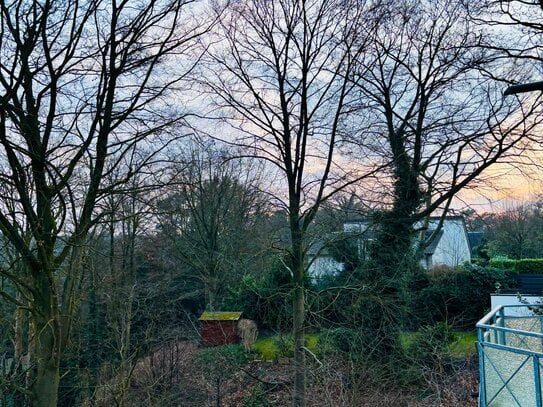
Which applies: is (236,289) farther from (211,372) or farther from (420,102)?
(420,102)

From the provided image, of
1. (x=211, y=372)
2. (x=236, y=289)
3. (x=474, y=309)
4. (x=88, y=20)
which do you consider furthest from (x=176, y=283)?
(x=88, y=20)

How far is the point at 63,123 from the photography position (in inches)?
237

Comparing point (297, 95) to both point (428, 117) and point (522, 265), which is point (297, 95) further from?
point (522, 265)

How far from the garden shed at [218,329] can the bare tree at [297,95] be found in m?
7.04

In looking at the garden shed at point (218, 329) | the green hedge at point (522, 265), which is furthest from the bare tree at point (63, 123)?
the green hedge at point (522, 265)

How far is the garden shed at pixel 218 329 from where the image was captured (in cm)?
1540

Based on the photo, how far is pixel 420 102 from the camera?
12.8 m

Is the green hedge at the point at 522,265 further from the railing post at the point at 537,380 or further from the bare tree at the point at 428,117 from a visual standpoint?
the railing post at the point at 537,380

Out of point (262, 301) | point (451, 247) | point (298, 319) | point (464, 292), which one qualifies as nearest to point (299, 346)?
point (298, 319)

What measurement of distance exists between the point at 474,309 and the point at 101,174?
16.1 meters

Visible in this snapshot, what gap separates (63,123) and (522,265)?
19039 millimetres

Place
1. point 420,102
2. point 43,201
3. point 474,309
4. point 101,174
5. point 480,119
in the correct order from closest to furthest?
point 43,201 → point 101,174 → point 480,119 → point 420,102 → point 474,309

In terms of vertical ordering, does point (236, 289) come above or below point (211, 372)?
above

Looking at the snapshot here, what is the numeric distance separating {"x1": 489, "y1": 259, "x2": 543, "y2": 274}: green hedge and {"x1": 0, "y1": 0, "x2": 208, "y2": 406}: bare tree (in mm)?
17321
